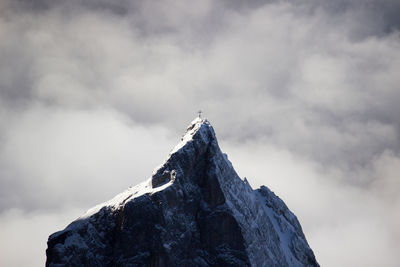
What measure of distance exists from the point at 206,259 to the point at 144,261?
64.8ft

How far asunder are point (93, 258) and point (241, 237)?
155 feet

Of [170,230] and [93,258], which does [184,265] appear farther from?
[93,258]

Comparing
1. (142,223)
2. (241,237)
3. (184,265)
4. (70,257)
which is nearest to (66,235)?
(70,257)

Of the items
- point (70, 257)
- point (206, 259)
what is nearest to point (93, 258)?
point (70, 257)

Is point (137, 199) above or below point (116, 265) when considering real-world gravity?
above

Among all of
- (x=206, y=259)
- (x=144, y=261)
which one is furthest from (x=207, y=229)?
(x=144, y=261)

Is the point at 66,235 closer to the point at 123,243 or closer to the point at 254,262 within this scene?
the point at 123,243

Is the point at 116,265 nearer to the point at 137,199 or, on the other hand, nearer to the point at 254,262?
the point at 137,199

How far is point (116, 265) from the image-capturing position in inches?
7648

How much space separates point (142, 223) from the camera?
639 feet

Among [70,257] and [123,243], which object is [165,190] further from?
[70,257]

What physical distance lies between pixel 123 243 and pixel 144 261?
9613 mm

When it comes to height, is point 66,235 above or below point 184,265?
above

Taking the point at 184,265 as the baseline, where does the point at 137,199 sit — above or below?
above
